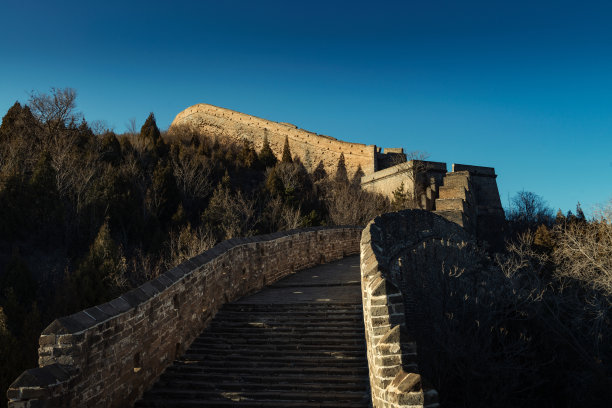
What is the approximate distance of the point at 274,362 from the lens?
670 centimetres

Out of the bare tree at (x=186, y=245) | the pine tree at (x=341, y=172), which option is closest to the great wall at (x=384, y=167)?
the pine tree at (x=341, y=172)

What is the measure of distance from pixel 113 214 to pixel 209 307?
17.6m

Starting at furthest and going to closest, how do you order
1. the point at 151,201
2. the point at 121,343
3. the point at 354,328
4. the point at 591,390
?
the point at 151,201 → the point at 591,390 → the point at 354,328 → the point at 121,343

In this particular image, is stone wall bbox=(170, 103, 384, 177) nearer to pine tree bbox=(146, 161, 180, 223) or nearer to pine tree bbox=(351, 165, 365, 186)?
pine tree bbox=(351, 165, 365, 186)

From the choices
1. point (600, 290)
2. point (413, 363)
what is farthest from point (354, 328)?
point (600, 290)

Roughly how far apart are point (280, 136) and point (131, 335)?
4046 centimetres

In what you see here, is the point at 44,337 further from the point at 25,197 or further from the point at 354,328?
the point at 25,197

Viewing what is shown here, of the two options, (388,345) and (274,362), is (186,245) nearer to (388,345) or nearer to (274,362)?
(274,362)

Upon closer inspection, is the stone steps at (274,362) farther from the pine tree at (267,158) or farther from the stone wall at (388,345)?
the pine tree at (267,158)

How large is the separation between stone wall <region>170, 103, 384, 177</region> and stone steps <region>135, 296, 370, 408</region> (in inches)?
1231

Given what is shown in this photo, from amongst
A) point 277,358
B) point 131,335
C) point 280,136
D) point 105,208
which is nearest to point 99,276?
point 105,208

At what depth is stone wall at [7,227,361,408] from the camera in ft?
13.9

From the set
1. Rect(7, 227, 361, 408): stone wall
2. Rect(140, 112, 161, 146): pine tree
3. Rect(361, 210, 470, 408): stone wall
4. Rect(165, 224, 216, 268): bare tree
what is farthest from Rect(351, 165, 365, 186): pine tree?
Rect(361, 210, 470, 408): stone wall

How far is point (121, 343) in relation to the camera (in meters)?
5.21
